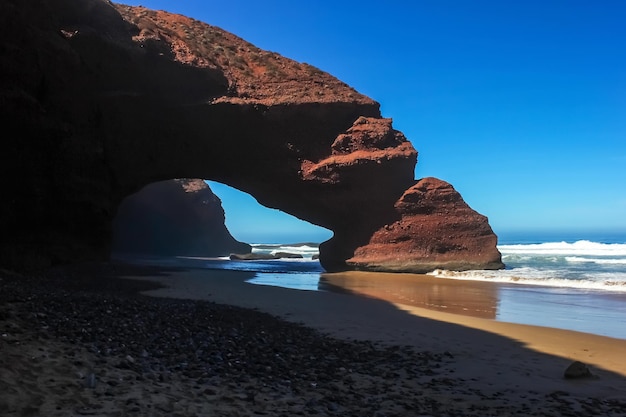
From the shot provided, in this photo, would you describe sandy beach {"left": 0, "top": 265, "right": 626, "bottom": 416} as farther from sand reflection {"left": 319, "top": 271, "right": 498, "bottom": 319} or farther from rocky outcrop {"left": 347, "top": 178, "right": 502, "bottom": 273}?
rocky outcrop {"left": 347, "top": 178, "right": 502, "bottom": 273}

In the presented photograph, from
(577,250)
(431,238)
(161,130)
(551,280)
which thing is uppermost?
(161,130)

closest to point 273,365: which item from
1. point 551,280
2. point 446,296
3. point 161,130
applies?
point 446,296

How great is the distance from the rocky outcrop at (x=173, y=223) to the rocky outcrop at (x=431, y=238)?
27000 millimetres

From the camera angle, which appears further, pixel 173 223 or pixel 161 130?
pixel 173 223

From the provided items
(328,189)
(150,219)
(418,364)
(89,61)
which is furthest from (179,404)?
(150,219)

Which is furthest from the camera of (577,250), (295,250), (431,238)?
(295,250)

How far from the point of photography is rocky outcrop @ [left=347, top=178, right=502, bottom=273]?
29.4 meters

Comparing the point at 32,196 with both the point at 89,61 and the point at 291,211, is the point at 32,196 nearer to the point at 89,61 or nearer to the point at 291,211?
the point at 89,61

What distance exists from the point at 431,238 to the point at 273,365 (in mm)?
25871

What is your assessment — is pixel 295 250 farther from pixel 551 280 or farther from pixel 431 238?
pixel 551 280

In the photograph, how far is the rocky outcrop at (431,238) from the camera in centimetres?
2939

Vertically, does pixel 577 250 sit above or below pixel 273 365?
above

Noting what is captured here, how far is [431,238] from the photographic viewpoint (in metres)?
30.1

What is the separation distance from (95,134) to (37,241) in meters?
6.31
